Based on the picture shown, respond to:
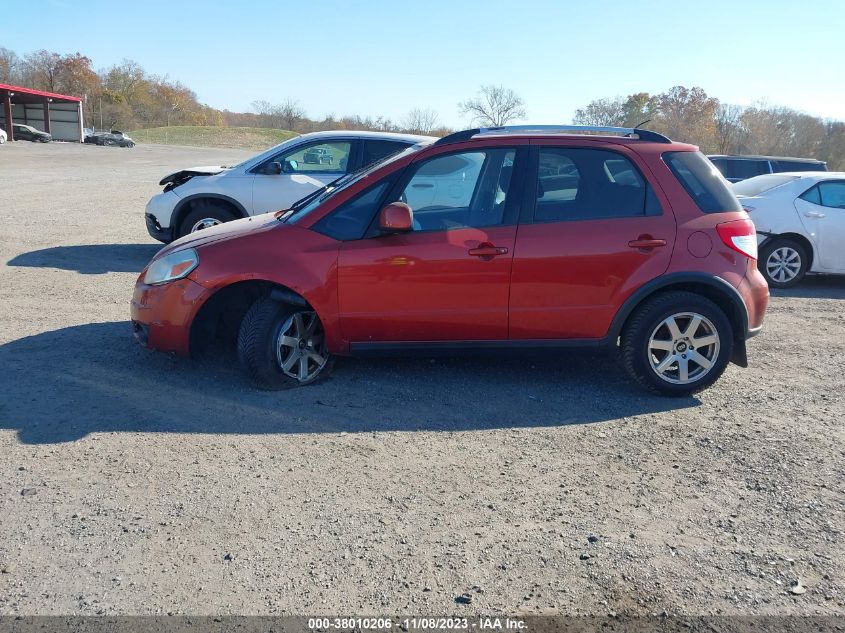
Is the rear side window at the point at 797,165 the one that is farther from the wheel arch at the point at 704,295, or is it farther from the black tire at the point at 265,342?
the black tire at the point at 265,342

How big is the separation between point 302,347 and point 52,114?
7144 cm

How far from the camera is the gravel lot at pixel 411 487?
319cm

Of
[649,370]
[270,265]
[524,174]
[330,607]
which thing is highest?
[524,174]

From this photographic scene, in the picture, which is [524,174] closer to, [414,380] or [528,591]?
[414,380]

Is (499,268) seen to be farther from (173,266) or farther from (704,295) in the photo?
(173,266)

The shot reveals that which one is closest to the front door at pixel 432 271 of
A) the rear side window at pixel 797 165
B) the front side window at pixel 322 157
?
the front side window at pixel 322 157

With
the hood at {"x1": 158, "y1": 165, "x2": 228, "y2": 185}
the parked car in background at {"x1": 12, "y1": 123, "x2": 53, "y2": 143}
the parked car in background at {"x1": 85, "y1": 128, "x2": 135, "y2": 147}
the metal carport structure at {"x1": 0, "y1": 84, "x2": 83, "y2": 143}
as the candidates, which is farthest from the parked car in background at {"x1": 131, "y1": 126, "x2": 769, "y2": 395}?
the metal carport structure at {"x1": 0, "y1": 84, "x2": 83, "y2": 143}

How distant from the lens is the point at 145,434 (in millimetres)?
4660

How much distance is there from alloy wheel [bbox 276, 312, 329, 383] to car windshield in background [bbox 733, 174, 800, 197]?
25.7 feet

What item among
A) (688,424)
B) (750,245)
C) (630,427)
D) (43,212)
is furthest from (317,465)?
(43,212)

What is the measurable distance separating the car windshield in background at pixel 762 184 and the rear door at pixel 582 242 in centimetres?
634

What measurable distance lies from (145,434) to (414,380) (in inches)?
76.6

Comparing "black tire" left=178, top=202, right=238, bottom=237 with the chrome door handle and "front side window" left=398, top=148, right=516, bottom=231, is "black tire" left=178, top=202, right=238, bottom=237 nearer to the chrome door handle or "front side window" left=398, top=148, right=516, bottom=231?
"front side window" left=398, top=148, right=516, bottom=231

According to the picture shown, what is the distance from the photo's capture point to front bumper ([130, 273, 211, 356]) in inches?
215
